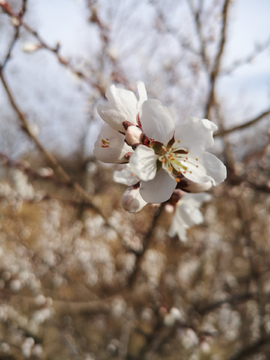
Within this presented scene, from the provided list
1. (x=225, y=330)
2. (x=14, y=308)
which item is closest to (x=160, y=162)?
(x=225, y=330)

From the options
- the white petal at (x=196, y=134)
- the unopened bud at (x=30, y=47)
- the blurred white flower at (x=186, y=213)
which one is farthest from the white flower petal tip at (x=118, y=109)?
the unopened bud at (x=30, y=47)

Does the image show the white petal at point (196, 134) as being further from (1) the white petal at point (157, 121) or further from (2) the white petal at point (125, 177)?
(2) the white petal at point (125, 177)

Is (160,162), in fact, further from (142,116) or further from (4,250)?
(4,250)

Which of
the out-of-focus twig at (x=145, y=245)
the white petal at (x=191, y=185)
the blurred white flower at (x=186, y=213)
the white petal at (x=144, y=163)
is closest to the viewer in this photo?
the white petal at (x=144, y=163)

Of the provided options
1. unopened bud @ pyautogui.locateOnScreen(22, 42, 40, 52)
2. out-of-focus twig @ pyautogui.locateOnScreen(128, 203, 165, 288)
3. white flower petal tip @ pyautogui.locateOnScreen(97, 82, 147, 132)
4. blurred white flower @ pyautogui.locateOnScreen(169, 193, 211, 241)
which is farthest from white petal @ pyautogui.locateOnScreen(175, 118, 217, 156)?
unopened bud @ pyautogui.locateOnScreen(22, 42, 40, 52)

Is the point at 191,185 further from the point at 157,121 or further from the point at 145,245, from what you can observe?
the point at 145,245

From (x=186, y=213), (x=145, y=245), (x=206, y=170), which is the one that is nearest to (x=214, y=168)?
(x=206, y=170)
